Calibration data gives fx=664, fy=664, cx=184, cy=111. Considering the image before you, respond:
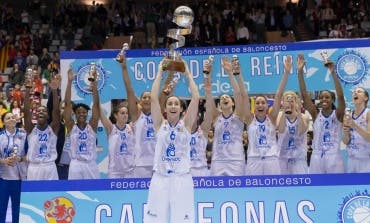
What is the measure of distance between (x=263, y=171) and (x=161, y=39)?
517 inches

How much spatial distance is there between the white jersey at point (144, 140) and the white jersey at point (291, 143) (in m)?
1.62

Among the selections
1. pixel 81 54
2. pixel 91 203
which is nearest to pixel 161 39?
pixel 81 54

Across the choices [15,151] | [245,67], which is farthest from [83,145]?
[245,67]

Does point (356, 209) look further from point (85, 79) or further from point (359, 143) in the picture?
point (85, 79)

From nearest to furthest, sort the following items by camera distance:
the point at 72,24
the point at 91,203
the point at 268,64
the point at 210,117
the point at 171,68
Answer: the point at 171,68, the point at 91,203, the point at 210,117, the point at 268,64, the point at 72,24

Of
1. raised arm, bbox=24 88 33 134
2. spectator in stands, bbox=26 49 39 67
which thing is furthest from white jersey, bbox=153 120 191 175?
spectator in stands, bbox=26 49 39 67

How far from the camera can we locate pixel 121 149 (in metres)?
8.59

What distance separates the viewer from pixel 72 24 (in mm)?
22875

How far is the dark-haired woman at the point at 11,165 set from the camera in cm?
808

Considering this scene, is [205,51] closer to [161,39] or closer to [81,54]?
[81,54]

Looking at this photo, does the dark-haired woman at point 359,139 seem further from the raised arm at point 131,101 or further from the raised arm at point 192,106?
the raised arm at point 131,101

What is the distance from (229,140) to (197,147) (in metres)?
0.41

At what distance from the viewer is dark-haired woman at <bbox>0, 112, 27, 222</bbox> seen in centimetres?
808

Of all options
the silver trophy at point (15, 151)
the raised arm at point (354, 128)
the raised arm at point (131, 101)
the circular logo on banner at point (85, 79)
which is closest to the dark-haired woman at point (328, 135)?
the raised arm at point (354, 128)
